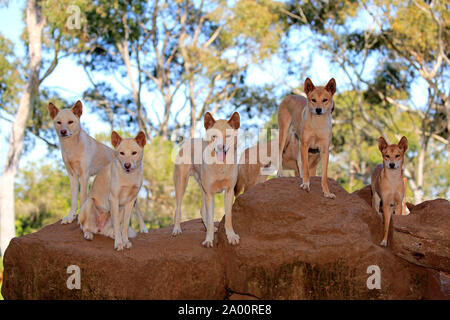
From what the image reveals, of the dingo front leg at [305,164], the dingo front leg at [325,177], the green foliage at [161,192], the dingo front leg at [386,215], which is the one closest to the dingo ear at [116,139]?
the dingo front leg at [305,164]

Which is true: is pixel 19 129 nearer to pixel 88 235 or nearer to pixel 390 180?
pixel 88 235

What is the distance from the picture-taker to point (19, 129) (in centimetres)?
1925

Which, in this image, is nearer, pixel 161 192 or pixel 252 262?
pixel 252 262

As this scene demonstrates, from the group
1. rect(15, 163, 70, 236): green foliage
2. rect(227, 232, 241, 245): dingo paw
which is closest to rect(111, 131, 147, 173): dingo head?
rect(227, 232, 241, 245): dingo paw

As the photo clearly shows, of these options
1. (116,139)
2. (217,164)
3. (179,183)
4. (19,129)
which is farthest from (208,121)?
(19,129)

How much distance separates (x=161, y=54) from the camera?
Answer: 2589 centimetres

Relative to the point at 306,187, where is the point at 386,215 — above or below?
below

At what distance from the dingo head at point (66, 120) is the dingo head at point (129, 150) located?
122cm

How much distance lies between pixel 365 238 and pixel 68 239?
4.00m

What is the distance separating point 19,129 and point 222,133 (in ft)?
50.3

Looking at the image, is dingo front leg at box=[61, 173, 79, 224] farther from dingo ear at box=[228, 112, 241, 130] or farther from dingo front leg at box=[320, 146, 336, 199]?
dingo front leg at box=[320, 146, 336, 199]

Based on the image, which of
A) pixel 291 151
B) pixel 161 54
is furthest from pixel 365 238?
pixel 161 54

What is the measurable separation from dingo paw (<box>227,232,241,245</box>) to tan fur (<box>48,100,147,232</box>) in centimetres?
228
